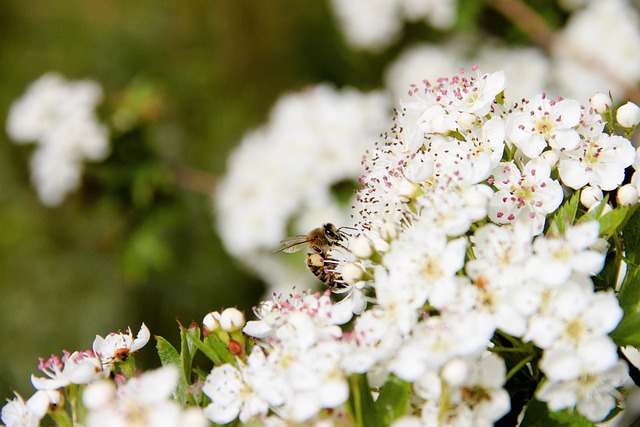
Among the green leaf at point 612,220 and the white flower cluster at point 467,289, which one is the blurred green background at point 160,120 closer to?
the white flower cluster at point 467,289

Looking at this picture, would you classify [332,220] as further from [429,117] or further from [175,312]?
[175,312]

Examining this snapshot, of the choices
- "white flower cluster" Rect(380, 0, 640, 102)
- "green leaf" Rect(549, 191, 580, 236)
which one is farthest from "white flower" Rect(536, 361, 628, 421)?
"white flower cluster" Rect(380, 0, 640, 102)

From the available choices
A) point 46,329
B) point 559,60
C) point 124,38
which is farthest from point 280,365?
point 124,38

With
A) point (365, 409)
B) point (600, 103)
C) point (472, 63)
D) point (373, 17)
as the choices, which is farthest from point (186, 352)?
point (373, 17)

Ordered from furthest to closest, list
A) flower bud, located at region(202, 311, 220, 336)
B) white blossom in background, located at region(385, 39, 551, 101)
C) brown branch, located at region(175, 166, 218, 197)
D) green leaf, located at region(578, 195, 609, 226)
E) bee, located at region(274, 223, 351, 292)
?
1. brown branch, located at region(175, 166, 218, 197)
2. white blossom in background, located at region(385, 39, 551, 101)
3. bee, located at region(274, 223, 351, 292)
4. flower bud, located at region(202, 311, 220, 336)
5. green leaf, located at region(578, 195, 609, 226)

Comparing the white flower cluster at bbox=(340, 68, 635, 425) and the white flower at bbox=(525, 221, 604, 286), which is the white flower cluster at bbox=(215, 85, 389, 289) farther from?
the white flower at bbox=(525, 221, 604, 286)

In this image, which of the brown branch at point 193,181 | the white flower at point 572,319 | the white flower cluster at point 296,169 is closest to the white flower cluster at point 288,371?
the white flower at point 572,319
